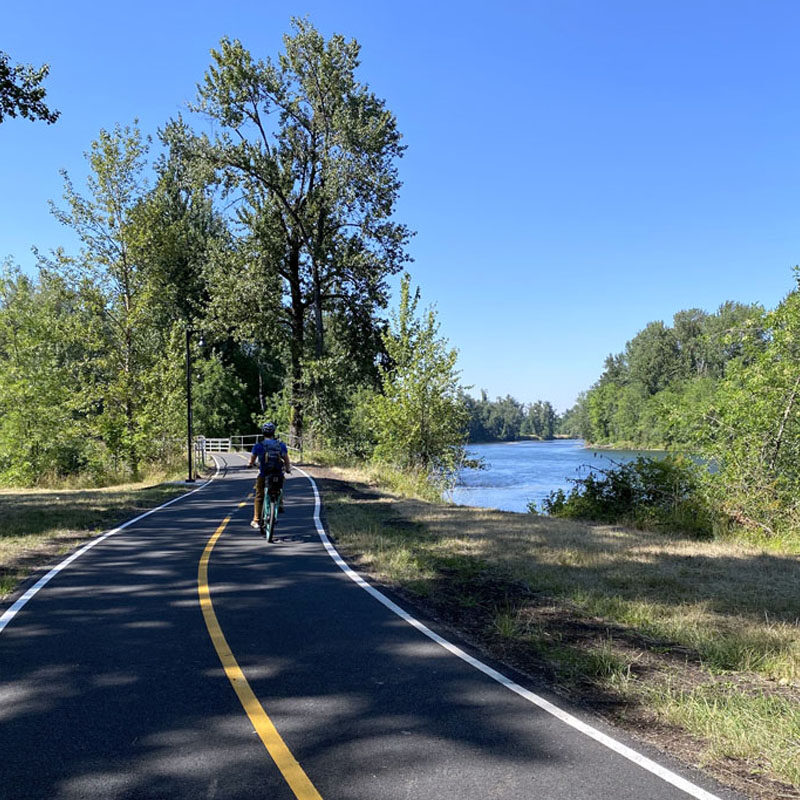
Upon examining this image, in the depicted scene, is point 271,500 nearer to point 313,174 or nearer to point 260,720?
point 260,720

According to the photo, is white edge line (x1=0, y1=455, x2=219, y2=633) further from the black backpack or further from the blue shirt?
the black backpack

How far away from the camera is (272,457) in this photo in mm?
12469

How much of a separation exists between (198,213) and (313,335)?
2320 centimetres

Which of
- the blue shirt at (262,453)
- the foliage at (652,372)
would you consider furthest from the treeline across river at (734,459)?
the foliage at (652,372)

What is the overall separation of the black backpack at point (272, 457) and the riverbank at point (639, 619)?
1.79 metres

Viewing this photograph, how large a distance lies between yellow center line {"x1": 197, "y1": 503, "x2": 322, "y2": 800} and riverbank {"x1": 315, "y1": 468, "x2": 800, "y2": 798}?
2.25 m

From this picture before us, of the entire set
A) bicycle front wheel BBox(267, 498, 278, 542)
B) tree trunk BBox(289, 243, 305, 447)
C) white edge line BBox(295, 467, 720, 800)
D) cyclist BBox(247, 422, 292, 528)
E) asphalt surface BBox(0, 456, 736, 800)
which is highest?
tree trunk BBox(289, 243, 305, 447)

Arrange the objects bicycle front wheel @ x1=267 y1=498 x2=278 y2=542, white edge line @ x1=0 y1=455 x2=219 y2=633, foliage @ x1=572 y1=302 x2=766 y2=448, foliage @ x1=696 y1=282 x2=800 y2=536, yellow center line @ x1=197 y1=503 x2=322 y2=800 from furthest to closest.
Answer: foliage @ x1=572 y1=302 x2=766 y2=448, foliage @ x1=696 y1=282 x2=800 y2=536, bicycle front wheel @ x1=267 y1=498 x2=278 y2=542, white edge line @ x1=0 y1=455 x2=219 y2=633, yellow center line @ x1=197 y1=503 x2=322 y2=800

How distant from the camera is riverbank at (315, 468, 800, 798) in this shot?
4.39 metres

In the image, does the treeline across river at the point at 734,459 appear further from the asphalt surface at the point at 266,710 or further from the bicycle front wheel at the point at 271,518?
the asphalt surface at the point at 266,710

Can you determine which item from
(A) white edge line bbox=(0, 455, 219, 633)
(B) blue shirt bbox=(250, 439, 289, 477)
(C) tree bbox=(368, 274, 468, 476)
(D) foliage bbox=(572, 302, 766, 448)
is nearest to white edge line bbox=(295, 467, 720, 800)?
(A) white edge line bbox=(0, 455, 219, 633)

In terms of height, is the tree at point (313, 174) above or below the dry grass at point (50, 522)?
above

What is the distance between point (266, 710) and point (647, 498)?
15131 mm

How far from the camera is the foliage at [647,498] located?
1623 cm
